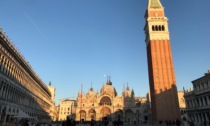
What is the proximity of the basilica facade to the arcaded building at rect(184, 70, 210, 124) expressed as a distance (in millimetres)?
28106

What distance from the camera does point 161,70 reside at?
179ft

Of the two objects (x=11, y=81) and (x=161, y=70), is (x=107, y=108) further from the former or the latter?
(x=11, y=81)

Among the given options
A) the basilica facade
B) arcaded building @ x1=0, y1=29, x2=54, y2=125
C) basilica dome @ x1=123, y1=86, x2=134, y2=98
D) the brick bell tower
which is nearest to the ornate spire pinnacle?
the brick bell tower

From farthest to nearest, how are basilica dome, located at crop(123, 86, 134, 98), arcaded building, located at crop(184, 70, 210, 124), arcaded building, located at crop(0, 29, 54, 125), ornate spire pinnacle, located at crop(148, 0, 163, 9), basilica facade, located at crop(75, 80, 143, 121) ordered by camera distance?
basilica dome, located at crop(123, 86, 134, 98)
basilica facade, located at crop(75, 80, 143, 121)
ornate spire pinnacle, located at crop(148, 0, 163, 9)
arcaded building, located at crop(184, 70, 210, 124)
arcaded building, located at crop(0, 29, 54, 125)

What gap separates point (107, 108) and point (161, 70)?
33.6 meters

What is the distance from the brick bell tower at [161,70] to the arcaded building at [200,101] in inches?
192

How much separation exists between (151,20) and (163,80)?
18.1 m

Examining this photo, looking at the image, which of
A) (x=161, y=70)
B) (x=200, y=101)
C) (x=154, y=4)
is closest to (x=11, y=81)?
(x=161, y=70)

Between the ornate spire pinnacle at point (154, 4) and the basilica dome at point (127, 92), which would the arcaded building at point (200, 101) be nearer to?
the ornate spire pinnacle at point (154, 4)

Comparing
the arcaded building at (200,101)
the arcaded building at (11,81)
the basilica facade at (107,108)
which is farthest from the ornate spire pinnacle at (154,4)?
the arcaded building at (11,81)

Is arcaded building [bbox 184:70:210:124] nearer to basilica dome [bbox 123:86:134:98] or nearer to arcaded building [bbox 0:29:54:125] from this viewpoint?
basilica dome [bbox 123:86:134:98]

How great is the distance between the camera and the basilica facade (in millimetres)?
79188

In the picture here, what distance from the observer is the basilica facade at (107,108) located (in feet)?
260

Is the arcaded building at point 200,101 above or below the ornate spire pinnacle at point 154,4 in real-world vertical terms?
below
